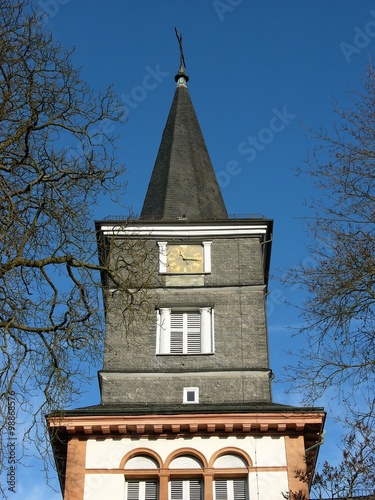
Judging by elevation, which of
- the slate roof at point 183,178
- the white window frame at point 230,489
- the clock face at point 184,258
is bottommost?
the white window frame at point 230,489

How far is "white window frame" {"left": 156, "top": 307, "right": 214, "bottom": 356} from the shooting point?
25.9 m

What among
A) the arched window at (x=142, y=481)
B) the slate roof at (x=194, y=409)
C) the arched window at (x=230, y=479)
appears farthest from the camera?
the slate roof at (x=194, y=409)

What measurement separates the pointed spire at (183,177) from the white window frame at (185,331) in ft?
12.7

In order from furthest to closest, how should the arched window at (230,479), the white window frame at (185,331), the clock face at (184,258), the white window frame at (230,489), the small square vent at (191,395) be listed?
the clock face at (184,258) → the white window frame at (185,331) → the small square vent at (191,395) → the arched window at (230,479) → the white window frame at (230,489)

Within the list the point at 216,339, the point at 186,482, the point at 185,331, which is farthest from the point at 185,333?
the point at 186,482

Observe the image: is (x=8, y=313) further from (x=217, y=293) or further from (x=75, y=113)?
(x=217, y=293)

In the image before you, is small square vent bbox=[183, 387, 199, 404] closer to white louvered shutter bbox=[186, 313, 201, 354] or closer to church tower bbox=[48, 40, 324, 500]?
church tower bbox=[48, 40, 324, 500]

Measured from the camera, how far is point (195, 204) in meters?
30.1

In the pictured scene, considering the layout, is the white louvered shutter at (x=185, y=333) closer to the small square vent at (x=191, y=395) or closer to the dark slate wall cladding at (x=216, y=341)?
the dark slate wall cladding at (x=216, y=341)

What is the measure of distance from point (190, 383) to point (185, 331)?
1872 mm

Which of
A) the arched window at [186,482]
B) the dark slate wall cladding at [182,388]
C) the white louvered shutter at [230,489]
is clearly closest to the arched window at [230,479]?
the white louvered shutter at [230,489]

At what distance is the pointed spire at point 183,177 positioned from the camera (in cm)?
2988

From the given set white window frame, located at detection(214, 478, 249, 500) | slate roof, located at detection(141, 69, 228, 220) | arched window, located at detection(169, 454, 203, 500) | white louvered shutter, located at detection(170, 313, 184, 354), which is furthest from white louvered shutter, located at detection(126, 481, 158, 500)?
slate roof, located at detection(141, 69, 228, 220)

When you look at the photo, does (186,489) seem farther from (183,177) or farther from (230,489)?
(183,177)
